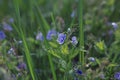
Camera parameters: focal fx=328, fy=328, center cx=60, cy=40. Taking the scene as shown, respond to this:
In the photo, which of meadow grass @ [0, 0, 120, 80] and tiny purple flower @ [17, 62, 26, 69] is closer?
meadow grass @ [0, 0, 120, 80]

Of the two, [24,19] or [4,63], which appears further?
[24,19]

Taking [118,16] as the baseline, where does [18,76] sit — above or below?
below

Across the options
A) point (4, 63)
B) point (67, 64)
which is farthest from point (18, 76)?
point (67, 64)

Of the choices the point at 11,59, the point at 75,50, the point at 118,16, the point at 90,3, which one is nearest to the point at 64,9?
the point at 90,3

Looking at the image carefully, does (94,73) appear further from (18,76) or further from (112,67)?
(18,76)

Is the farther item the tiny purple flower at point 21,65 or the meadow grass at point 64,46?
the tiny purple flower at point 21,65

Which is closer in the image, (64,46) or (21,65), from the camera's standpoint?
(64,46)

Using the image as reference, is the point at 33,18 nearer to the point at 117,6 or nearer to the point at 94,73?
the point at 117,6

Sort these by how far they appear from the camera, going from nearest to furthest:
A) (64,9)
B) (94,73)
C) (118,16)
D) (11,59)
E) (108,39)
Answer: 1. (94,73)
2. (11,59)
3. (108,39)
4. (118,16)
5. (64,9)

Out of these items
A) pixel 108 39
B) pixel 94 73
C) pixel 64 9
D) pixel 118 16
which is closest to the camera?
pixel 94 73
